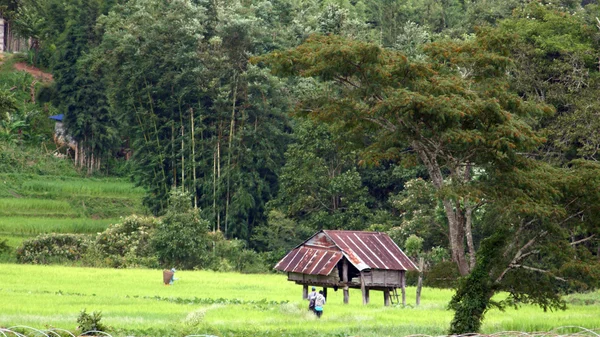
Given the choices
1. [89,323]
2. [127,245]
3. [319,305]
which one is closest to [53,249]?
[127,245]

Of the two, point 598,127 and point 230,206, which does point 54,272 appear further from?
point 598,127

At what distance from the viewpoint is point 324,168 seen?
167ft

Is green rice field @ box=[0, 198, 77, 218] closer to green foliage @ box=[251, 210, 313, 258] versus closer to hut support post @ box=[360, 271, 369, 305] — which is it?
green foliage @ box=[251, 210, 313, 258]

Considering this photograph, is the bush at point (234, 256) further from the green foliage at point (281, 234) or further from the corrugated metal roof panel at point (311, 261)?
the corrugated metal roof panel at point (311, 261)

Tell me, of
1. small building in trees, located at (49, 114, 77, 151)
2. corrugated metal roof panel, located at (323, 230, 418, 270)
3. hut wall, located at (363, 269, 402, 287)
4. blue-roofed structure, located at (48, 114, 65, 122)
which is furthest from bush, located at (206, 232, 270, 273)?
blue-roofed structure, located at (48, 114, 65, 122)

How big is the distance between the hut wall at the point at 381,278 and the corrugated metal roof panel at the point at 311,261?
1128 mm

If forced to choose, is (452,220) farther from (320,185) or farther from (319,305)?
(320,185)

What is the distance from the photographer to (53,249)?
45.1 m

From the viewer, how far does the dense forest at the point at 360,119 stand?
79.2ft

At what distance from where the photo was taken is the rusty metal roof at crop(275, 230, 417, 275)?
30.5 meters

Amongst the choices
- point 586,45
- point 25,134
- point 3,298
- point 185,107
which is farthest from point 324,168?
point 3,298

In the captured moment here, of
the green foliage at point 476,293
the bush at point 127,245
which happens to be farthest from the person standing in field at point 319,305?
the bush at point 127,245

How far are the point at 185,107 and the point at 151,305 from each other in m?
28.3

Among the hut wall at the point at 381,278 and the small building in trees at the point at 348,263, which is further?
the hut wall at the point at 381,278
